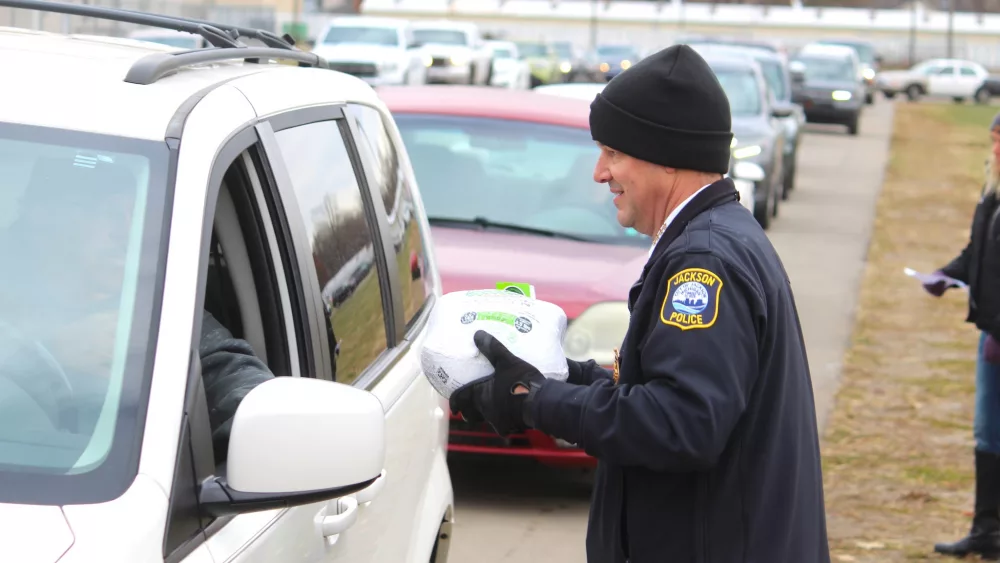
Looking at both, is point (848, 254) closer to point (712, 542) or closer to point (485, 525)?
point (485, 525)

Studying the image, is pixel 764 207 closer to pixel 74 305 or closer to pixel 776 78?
pixel 776 78

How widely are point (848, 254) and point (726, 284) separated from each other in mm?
14752

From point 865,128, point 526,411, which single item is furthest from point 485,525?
point 865,128

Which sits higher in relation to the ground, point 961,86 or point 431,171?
point 431,171

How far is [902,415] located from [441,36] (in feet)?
118

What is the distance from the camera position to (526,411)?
8.55 ft

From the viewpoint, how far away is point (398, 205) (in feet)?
13.7

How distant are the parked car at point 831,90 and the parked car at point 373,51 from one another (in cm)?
973

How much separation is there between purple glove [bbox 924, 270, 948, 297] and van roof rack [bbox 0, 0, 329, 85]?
3368 mm

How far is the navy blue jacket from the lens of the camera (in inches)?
96.3

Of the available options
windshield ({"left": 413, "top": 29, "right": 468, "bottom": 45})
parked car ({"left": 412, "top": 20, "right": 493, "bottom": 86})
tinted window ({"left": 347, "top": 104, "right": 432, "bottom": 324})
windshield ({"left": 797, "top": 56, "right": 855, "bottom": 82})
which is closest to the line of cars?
tinted window ({"left": 347, "top": 104, "right": 432, "bottom": 324})

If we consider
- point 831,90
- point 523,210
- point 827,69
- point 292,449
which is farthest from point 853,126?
point 292,449

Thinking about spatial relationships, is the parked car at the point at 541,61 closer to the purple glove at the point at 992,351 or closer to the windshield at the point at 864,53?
the windshield at the point at 864,53

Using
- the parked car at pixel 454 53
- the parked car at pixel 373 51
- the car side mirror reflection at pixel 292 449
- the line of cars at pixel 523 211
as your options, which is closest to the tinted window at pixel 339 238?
the car side mirror reflection at pixel 292 449
